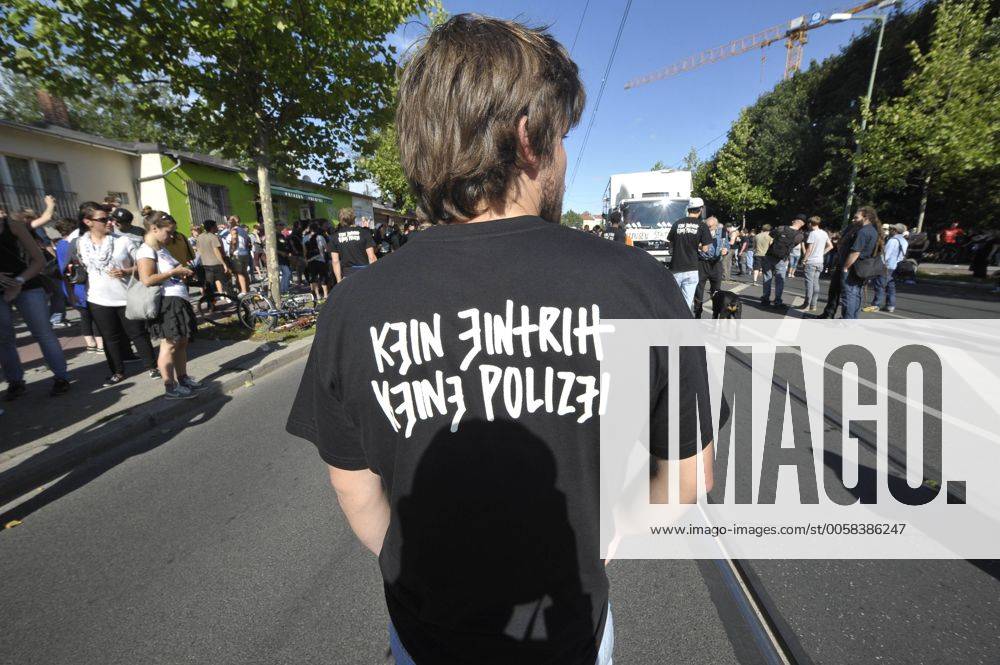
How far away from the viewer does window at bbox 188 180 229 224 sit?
56.6 feet

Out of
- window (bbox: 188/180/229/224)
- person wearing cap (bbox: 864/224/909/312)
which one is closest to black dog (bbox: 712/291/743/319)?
person wearing cap (bbox: 864/224/909/312)

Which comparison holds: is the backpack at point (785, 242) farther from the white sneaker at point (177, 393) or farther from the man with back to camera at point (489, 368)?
the white sneaker at point (177, 393)

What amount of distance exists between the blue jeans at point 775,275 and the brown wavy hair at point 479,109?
10.2 meters

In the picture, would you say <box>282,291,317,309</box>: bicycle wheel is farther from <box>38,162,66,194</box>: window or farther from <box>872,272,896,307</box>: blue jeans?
<box>872,272,896,307</box>: blue jeans

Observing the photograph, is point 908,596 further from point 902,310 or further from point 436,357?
point 902,310

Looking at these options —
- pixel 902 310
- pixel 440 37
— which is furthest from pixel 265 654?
pixel 902 310

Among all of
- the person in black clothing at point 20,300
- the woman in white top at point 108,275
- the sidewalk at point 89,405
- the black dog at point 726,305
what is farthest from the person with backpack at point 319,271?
the black dog at point 726,305

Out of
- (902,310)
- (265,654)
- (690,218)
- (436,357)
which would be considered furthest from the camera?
(902,310)

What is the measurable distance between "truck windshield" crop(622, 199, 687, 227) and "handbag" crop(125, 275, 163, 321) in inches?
547

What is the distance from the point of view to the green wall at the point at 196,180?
16.4m

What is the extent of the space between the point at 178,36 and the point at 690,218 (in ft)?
28.3

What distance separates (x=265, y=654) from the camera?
2.10m

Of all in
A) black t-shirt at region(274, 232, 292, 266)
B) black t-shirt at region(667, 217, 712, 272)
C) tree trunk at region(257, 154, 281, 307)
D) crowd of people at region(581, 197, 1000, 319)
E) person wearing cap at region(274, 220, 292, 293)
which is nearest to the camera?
crowd of people at region(581, 197, 1000, 319)

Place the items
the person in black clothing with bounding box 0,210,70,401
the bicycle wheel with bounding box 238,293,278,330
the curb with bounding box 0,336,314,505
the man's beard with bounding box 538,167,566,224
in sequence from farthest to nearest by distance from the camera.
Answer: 1. the bicycle wheel with bounding box 238,293,278,330
2. the person in black clothing with bounding box 0,210,70,401
3. the curb with bounding box 0,336,314,505
4. the man's beard with bounding box 538,167,566,224
